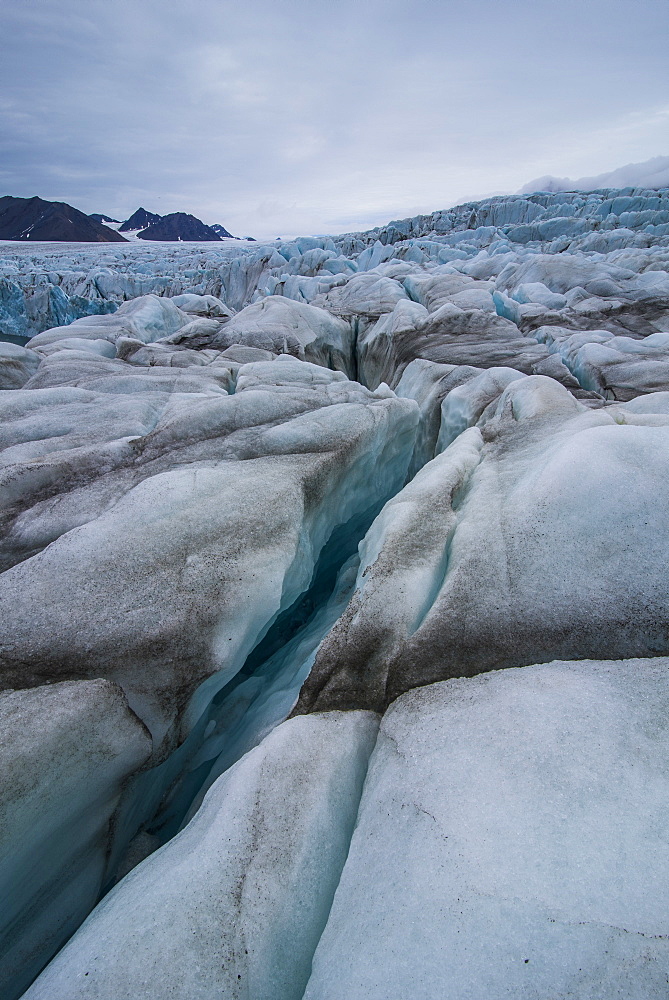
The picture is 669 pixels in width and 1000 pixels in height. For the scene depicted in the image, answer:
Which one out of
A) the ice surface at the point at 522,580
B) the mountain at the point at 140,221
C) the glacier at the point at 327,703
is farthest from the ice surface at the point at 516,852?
the mountain at the point at 140,221

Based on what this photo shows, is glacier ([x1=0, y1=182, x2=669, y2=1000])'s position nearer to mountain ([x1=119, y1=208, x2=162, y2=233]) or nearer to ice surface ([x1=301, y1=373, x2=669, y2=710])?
ice surface ([x1=301, y1=373, x2=669, y2=710])

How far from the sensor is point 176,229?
306 ft

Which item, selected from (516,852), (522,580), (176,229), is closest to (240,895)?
(516,852)

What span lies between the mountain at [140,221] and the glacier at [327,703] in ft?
396

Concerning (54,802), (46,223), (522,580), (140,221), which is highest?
(140,221)

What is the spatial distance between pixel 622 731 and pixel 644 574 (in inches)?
41.4

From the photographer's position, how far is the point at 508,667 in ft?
8.25

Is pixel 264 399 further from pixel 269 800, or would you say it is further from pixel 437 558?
pixel 269 800

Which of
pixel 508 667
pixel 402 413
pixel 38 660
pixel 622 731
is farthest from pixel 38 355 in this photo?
pixel 622 731

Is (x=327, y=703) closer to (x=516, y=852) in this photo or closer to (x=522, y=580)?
(x=516, y=852)

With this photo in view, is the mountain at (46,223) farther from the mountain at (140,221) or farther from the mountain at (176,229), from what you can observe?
the mountain at (140,221)

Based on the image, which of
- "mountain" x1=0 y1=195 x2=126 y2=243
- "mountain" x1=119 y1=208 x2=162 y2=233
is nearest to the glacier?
"mountain" x1=0 y1=195 x2=126 y2=243

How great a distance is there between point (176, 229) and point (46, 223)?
2916 cm

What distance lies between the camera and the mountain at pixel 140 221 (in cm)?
10238
